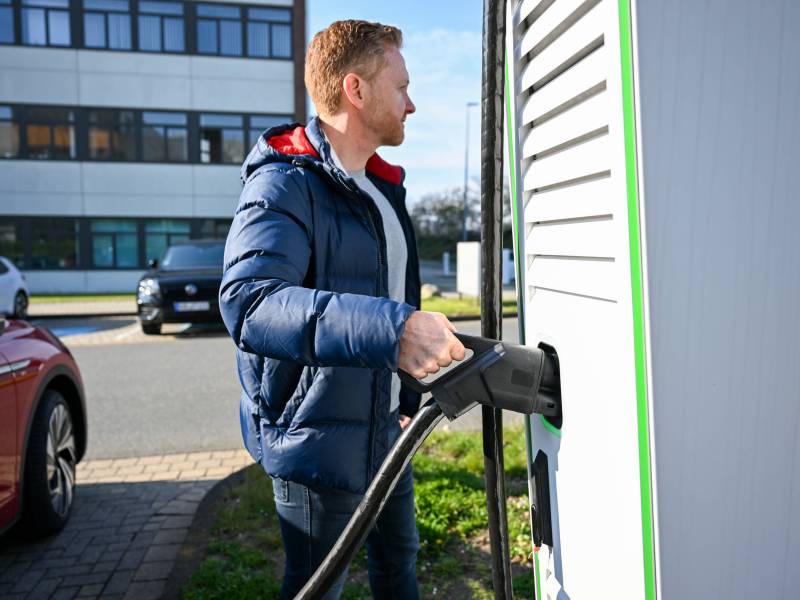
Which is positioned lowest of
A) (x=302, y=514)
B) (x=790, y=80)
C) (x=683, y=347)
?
(x=302, y=514)

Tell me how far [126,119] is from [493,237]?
2440 centimetres

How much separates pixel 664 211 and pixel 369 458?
1094 millimetres

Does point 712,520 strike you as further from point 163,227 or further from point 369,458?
point 163,227

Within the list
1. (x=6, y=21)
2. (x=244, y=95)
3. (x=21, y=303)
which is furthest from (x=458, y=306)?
(x=6, y=21)

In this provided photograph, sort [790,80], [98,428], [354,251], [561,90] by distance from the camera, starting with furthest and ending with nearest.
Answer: [98,428], [354,251], [561,90], [790,80]

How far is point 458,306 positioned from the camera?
50.2 feet

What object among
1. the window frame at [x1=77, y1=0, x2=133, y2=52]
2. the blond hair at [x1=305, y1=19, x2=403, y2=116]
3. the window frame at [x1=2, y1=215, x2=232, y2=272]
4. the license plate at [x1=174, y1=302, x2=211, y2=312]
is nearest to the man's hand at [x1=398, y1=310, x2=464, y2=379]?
the blond hair at [x1=305, y1=19, x2=403, y2=116]

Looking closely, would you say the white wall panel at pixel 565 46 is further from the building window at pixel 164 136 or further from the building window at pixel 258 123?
the building window at pixel 164 136

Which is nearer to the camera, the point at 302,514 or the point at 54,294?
the point at 302,514

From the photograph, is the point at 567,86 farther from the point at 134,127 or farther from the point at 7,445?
the point at 134,127

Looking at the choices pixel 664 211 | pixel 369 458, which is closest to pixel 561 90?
pixel 664 211

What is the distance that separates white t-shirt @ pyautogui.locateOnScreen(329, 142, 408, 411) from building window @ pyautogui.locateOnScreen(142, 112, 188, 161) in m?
23.3

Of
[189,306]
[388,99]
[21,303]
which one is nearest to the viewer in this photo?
[388,99]

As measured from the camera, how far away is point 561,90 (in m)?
1.20
